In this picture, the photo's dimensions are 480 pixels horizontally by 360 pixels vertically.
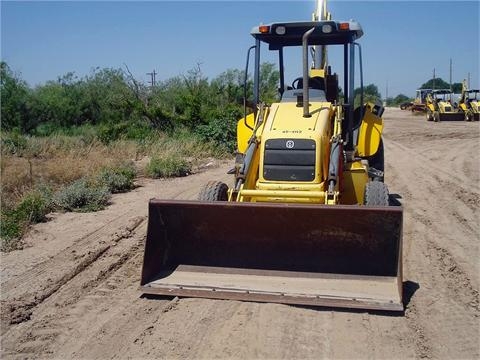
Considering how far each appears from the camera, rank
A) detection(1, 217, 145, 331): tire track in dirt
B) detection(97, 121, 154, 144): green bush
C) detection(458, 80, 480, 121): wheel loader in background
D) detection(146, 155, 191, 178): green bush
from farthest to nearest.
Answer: detection(458, 80, 480, 121): wheel loader in background < detection(97, 121, 154, 144): green bush < detection(146, 155, 191, 178): green bush < detection(1, 217, 145, 331): tire track in dirt

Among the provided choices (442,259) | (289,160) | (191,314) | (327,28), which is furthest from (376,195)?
(191,314)

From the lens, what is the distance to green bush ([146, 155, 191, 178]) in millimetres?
12562

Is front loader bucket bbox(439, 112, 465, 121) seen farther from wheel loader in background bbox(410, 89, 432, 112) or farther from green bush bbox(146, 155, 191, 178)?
green bush bbox(146, 155, 191, 178)

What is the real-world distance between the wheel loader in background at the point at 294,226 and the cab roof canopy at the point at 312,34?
2cm

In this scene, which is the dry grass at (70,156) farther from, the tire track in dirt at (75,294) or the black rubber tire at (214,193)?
the black rubber tire at (214,193)

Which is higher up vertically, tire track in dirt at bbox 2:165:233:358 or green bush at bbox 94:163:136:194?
green bush at bbox 94:163:136:194

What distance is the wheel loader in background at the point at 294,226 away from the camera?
4984mm

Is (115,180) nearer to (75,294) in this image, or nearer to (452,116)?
(75,294)

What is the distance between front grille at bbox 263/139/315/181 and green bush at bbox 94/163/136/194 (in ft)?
16.4

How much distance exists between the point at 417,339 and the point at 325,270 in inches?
49.2

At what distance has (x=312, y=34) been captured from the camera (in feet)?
22.8

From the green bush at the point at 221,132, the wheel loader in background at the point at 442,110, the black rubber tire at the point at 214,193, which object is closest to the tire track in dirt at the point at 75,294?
the black rubber tire at the point at 214,193

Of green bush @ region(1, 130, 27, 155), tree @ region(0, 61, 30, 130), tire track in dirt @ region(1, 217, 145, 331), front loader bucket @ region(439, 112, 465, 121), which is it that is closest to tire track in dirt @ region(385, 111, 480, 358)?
tire track in dirt @ region(1, 217, 145, 331)

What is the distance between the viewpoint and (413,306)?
4809 millimetres
